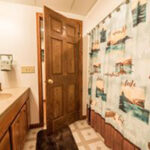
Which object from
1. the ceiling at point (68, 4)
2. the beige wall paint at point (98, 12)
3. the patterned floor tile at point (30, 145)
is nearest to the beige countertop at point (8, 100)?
the patterned floor tile at point (30, 145)

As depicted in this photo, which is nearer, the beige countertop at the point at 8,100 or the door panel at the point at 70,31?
the beige countertop at the point at 8,100

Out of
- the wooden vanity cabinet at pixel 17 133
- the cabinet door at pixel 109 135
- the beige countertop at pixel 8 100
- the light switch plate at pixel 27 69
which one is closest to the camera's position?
the beige countertop at pixel 8 100

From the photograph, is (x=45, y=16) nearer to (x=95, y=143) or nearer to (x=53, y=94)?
(x=53, y=94)

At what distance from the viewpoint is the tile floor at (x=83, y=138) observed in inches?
55.8

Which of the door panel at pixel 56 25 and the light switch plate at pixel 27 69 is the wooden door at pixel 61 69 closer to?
the door panel at pixel 56 25

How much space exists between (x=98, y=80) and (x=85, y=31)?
3.64 ft

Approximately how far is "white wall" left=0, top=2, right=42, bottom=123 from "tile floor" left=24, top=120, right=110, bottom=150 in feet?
2.31

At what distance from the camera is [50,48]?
62.7 inches

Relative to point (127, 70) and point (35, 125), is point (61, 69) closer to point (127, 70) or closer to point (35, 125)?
point (127, 70)

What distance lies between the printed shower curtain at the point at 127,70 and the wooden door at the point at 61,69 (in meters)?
0.60

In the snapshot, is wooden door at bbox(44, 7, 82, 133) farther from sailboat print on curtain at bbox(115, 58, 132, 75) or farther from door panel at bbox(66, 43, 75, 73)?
sailboat print on curtain at bbox(115, 58, 132, 75)

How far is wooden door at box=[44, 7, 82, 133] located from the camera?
158cm

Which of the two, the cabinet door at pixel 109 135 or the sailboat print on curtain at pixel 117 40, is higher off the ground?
the sailboat print on curtain at pixel 117 40

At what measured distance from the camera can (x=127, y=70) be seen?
101cm
